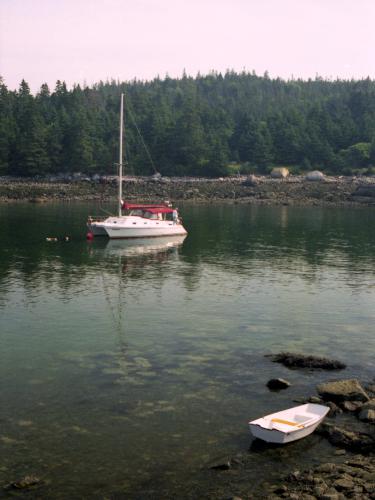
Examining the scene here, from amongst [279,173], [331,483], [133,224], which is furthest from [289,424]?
[279,173]

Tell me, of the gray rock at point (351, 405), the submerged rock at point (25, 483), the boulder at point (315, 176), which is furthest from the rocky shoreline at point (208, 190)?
the submerged rock at point (25, 483)

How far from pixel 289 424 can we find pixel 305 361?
8371 millimetres

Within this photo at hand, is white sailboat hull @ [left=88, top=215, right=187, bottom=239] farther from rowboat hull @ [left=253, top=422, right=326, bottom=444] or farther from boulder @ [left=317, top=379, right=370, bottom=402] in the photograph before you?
rowboat hull @ [left=253, top=422, right=326, bottom=444]

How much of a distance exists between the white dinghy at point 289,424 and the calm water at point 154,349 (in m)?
0.54

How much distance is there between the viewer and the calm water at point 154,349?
19.8 m

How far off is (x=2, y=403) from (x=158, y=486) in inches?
324

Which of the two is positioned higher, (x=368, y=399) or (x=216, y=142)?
(x=216, y=142)

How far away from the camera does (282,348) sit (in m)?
31.4

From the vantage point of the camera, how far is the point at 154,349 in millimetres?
30672

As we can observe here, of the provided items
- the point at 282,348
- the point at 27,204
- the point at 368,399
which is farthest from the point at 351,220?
the point at 368,399

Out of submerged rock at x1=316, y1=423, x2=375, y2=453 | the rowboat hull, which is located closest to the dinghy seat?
the rowboat hull

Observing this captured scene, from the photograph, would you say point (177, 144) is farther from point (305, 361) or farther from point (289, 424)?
point (289, 424)

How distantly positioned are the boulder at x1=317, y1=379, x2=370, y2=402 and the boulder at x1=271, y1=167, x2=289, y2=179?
494 ft

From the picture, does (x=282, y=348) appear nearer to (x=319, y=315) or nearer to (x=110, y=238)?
(x=319, y=315)
